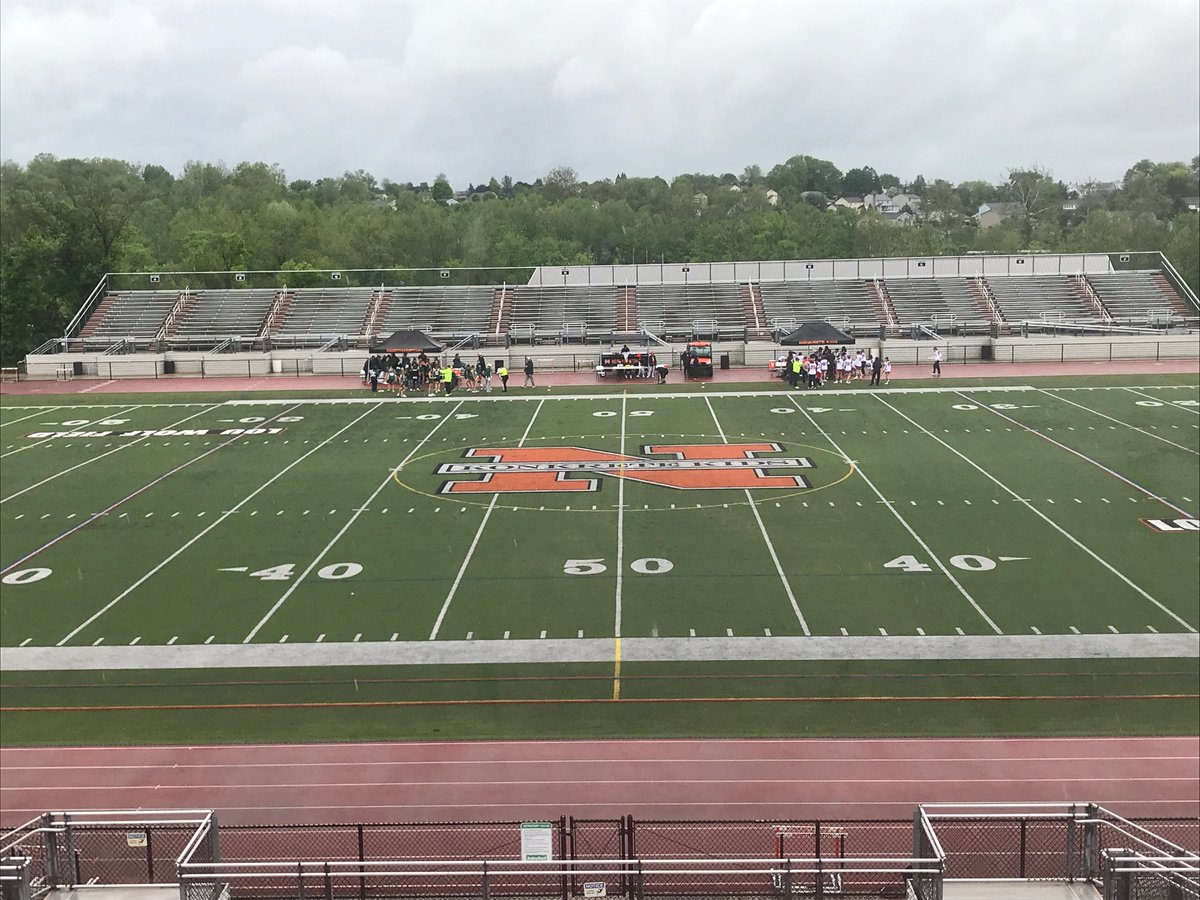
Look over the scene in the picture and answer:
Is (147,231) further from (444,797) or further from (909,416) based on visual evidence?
(444,797)

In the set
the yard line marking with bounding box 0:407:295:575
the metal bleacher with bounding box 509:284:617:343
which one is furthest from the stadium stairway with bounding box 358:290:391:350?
the yard line marking with bounding box 0:407:295:575

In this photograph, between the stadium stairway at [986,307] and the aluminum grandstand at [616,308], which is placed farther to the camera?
the stadium stairway at [986,307]

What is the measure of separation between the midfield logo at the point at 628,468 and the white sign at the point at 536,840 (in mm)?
15802

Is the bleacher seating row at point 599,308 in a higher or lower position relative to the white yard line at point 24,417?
higher

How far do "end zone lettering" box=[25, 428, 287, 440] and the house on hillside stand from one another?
84.8 m

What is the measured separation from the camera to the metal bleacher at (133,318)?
48656mm

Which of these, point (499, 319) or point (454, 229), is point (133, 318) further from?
point (454, 229)

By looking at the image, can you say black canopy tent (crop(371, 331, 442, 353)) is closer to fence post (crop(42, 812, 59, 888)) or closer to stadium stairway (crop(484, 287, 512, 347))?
stadium stairway (crop(484, 287, 512, 347))

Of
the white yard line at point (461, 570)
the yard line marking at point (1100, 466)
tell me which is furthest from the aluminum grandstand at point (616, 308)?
the white yard line at point (461, 570)

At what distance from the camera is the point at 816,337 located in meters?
40.7

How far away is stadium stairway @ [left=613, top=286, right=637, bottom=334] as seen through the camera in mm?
50406

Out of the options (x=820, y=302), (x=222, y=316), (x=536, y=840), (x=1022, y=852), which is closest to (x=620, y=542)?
(x=536, y=840)

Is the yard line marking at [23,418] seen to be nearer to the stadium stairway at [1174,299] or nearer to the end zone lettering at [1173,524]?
the end zone lettering at [1173,524]

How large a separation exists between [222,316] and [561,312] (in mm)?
15126
